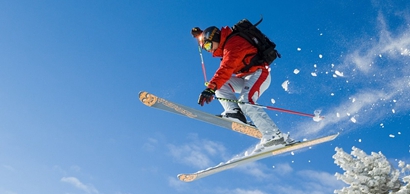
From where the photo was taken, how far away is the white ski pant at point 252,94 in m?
13.4

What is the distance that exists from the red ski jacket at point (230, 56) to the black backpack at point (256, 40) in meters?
0.07

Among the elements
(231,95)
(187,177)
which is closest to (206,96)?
(231,95)

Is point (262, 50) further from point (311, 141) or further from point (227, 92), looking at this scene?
point (311, 141)

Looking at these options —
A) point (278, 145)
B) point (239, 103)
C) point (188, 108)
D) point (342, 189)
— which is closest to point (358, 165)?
point (342, 189)

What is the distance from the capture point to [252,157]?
546 inches

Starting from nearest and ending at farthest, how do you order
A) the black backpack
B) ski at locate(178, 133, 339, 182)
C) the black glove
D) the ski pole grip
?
1. the black glove
2. the black backpack
3. ski at locate(178, 133, 339, 182)
4. the ski pole grip

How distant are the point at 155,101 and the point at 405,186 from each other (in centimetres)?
464

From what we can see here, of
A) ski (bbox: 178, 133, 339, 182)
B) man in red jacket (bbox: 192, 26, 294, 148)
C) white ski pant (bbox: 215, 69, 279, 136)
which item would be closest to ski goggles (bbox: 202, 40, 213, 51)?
man in red jacket (bbox: 192, 26, 294, 148)

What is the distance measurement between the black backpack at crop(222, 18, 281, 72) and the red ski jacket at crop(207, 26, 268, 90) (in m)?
0.07

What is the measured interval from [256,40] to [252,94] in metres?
0.99

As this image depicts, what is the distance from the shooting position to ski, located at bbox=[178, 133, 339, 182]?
1362 centimetres

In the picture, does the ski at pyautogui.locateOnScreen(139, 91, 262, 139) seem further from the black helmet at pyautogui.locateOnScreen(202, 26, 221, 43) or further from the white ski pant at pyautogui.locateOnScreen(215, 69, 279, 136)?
the black helmet at pyautogui.locateOnScreen(202, 26, 221, 43)

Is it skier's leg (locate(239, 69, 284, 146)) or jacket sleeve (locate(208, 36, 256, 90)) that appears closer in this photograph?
jacket sleeve (locate(208, 36, 256, 90))

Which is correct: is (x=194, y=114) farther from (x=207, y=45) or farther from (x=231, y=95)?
(x=207, y=45)
